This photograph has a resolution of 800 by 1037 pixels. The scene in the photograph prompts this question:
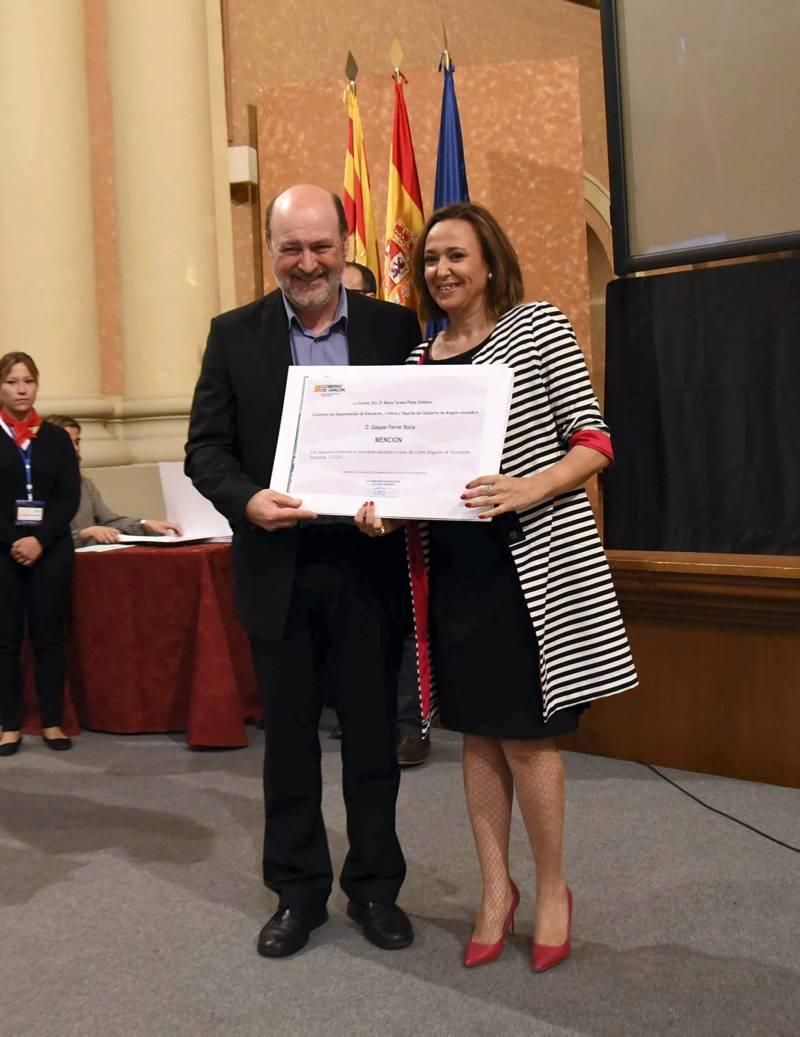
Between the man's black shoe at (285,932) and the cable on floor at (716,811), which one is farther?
the cable on floor at (716,811)

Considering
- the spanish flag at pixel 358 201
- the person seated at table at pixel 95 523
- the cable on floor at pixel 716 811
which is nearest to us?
the cable on floor at pixel 716 811

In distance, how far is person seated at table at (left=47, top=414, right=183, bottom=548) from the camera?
190 inches

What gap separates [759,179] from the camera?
3.89 m

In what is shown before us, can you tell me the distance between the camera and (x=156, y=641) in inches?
178

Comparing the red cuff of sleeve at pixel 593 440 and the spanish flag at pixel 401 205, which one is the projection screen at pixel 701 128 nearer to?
the spanish flag at pixel 401 205

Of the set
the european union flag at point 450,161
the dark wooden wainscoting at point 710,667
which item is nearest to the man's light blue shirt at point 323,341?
the dark wooden wainscoting at point 710,667

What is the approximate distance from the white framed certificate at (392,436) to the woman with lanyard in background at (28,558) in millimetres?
2485

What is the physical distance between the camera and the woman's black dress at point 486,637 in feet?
7.39

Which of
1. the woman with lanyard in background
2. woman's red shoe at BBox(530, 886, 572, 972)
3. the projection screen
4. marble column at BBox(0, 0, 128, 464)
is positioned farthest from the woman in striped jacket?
marble column at BBox(0, 0, 128, 464)

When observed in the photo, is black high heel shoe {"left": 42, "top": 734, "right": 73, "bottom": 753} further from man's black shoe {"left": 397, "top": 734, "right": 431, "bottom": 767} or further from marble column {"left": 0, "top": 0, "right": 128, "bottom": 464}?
marble column {"left": 0, "top": 0, "right": 128, "bottom": 464}

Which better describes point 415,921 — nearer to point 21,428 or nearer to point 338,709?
point 338,709

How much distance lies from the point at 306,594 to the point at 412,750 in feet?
5.61

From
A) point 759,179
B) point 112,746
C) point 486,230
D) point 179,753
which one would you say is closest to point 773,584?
point 759,179

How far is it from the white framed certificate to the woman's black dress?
0.14 meters
